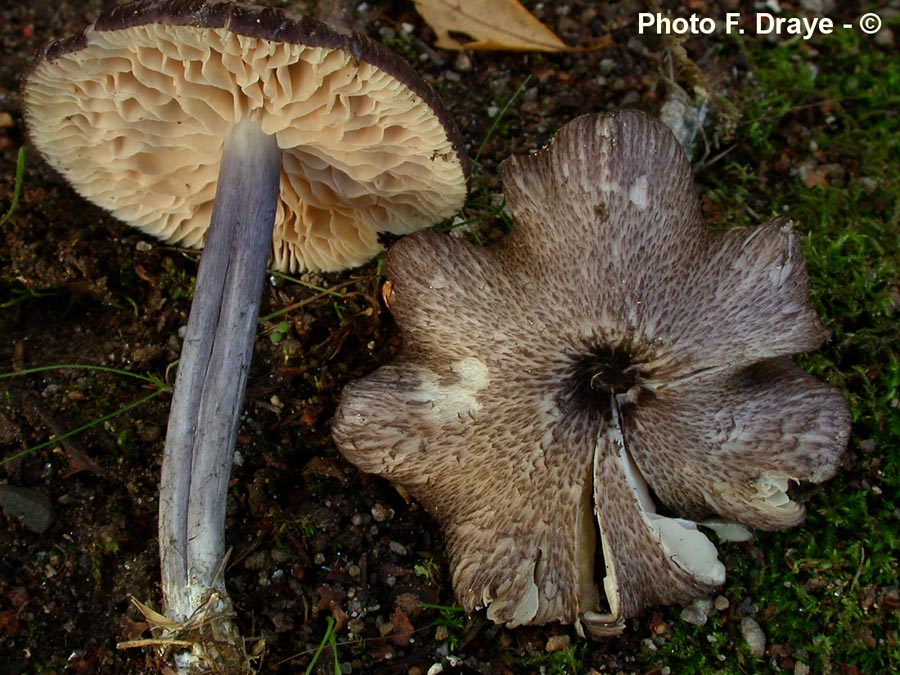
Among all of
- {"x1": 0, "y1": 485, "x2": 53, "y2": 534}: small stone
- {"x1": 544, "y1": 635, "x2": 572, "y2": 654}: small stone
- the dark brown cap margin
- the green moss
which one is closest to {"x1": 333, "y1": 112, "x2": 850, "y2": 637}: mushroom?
{"x1": 544, "y1": 635, "x2": 572, "y2": 654}: small stone

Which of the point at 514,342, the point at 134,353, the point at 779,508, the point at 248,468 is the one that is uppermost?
the point at 514,342

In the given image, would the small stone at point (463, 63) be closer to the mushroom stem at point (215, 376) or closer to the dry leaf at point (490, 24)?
the dry leaf at point (490, 24)

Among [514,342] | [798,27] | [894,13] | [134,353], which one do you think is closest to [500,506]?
[514,342]

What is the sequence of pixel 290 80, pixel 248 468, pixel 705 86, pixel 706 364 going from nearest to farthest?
→ pixel 290 80 → pixel 706 364 → pixel 248 468 → pixel 705 86

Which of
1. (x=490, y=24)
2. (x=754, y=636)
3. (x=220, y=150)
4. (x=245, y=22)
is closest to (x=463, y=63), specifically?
(x=490, y=24)

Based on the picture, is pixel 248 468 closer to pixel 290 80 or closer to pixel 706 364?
pixel 290 80

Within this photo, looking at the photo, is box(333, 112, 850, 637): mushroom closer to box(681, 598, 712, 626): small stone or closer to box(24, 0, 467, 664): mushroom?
box(681, 598, 712, 626): small stone

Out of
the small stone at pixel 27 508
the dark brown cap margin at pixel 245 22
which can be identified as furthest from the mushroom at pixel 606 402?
the small stone at pixel 27 508
